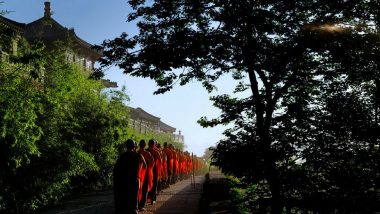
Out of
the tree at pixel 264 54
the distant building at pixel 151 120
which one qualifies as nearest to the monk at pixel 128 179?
the tree at pixel 264 54

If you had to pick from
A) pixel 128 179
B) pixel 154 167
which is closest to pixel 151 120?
pixel 154 167

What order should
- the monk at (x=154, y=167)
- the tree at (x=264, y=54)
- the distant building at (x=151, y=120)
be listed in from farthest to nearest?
the distant building at (x=151, y=120) → the monk at (x=154, y=167) → the tree at (x=264, y=54)

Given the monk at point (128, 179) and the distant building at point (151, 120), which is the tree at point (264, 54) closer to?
the monk at point (128, 179)

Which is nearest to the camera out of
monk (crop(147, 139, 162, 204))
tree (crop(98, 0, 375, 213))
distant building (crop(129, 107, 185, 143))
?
tree (crop(98, 0, 375, 213))

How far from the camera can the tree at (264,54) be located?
7645 mm

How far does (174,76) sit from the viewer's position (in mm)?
9555

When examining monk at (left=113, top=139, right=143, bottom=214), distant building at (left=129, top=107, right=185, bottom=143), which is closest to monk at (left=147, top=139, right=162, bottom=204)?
monk at (left=113, top=139, right=143, bottom=214)

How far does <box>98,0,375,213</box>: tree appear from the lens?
7645 millimetres

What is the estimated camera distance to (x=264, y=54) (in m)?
8.02

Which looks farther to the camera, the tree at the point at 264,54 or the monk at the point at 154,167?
the monk at the point at 154,167

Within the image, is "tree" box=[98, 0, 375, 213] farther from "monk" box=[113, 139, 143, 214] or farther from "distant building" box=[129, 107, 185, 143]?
"distant building" box=[129, 107, 185, 143]

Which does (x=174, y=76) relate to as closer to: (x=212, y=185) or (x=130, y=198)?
(x=130, y=198)

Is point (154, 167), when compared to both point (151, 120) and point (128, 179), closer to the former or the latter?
point (128, 179)

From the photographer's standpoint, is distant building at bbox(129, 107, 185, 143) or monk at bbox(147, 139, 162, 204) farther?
distant building at bbox(129, 107, 185, 143)
